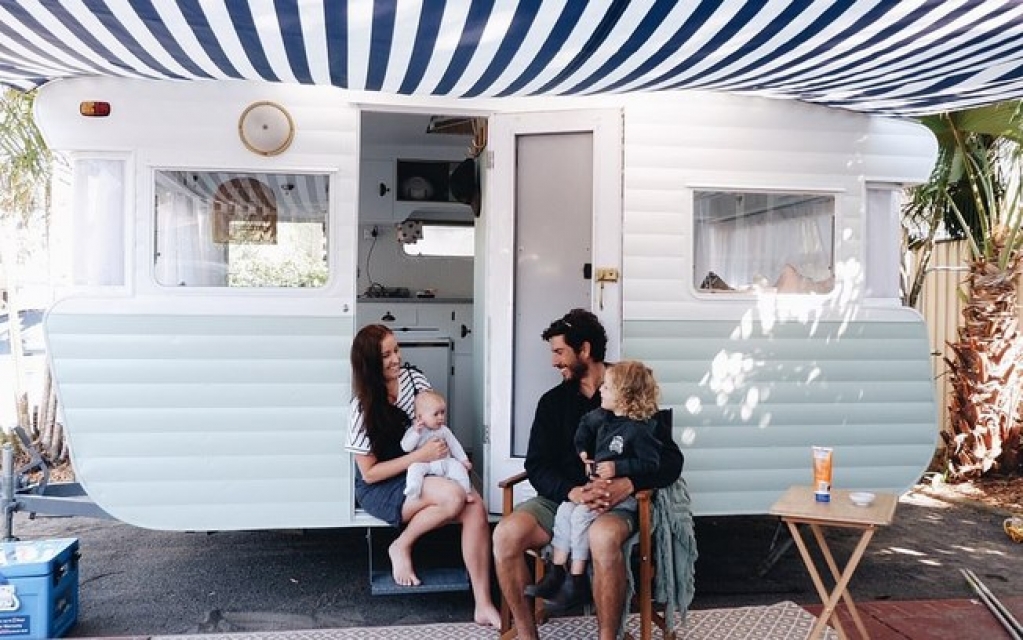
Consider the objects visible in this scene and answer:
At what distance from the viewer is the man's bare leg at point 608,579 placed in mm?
3092

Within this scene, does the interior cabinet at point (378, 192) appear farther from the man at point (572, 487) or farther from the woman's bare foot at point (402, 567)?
the woman's bare foot at point (402, 567)

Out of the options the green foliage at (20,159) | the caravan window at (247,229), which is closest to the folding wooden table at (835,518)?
the caravan window at (247,229)

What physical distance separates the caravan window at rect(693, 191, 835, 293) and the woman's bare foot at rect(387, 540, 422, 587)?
188cm

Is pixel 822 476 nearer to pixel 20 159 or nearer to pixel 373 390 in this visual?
pixel 373 390

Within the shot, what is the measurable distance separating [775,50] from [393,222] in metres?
3.81

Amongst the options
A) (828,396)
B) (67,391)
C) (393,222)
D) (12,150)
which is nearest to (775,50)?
(828,396)

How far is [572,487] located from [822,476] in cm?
94

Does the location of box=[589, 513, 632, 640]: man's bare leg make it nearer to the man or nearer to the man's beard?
the man

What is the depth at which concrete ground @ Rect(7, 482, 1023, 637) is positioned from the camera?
378 cm

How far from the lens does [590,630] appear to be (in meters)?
3.54

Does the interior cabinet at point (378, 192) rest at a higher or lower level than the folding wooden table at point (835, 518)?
higher

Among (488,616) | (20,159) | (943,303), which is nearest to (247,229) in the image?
(488,616)

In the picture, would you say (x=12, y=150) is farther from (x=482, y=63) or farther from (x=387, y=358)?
(x=482, y=63)

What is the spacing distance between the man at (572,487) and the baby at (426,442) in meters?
0.35
